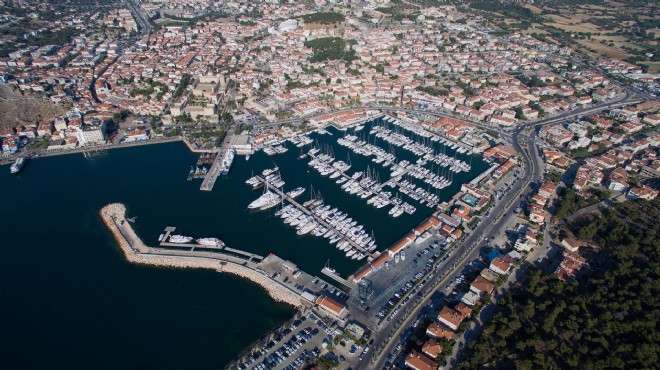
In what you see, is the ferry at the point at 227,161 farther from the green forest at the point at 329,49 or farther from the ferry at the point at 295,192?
the green forest at the point at 329,49

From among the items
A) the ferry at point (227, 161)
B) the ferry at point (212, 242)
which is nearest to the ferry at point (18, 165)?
the ferry at point (227, 161)

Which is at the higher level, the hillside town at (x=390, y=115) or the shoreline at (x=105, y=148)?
the hillside town at (x=390, y=115)

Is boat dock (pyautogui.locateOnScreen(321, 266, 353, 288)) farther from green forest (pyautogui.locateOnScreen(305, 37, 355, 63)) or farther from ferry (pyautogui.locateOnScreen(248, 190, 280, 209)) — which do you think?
green forest (pyautogui.locateOnScreen(305, 37, 355, 63))

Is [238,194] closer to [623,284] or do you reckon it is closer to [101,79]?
[623,284]

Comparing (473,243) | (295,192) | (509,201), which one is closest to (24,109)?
(295,192)

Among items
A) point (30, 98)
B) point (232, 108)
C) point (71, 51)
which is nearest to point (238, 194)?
point (232, 108)

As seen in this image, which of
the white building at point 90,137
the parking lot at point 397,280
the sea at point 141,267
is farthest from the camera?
the white building at point 90,137

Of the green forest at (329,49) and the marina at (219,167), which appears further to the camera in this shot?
the green forest at (329,49)

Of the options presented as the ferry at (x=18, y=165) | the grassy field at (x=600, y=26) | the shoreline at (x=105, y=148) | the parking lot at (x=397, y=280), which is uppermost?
the grassy field at (x=600, y=26)
